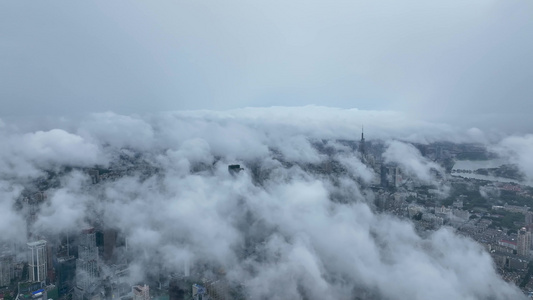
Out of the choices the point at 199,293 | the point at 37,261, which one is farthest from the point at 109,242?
the point at 199,293

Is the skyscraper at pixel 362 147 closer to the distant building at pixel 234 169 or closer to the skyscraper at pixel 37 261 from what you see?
the distant building at pixel 234 169

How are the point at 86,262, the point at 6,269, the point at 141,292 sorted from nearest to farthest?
the point at 141,292, the point at 6,269, the point at 86,262

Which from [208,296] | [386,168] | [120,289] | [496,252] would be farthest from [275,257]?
[386,168]

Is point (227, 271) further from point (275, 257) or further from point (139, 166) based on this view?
point (139, 166)

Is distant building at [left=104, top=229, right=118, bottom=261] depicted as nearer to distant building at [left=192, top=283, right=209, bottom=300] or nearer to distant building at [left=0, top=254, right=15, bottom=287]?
distant building at [left=0, top=254, right=15, bottom=287]

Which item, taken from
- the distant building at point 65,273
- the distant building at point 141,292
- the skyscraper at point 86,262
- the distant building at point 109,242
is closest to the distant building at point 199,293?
the distant building at point 141,292

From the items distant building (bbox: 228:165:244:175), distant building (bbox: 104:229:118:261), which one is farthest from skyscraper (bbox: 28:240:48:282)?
distant building (bbox: 228:165:244:175)

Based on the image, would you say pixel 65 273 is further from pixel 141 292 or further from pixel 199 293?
pixel 199 293

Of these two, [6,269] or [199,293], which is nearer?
[199,293]
